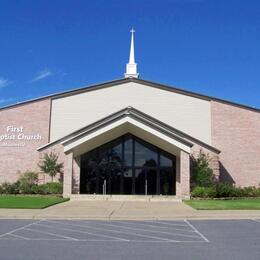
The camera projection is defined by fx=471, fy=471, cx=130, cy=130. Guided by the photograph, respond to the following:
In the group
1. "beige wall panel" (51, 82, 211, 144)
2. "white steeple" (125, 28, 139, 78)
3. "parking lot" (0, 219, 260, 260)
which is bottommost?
"parking lot" (0, 219, 260, 260)

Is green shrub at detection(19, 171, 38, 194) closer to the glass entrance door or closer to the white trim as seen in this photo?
the glass entrance door

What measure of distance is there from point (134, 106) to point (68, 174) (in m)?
8.50

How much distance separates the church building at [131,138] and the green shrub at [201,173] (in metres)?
0.91

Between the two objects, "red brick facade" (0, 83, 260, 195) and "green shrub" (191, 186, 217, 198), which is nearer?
"green shrub" (191, 186, 217, 198)

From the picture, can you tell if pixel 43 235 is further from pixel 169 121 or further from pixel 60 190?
pixel 169 121

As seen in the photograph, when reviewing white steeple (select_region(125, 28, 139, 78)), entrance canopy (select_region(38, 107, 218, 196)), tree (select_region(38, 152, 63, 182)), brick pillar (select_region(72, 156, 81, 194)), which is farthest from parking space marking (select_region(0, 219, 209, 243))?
white steeple (select_region(125, 28, 139, 78))

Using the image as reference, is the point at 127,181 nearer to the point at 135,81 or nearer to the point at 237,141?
the point at 135,81

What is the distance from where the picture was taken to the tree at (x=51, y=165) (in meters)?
32.7

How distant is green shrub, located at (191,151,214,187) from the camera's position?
31484 millimetres

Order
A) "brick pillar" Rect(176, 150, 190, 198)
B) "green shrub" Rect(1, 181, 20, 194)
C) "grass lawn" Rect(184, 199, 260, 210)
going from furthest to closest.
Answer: "green shrub" Rect(1, 181, 20, 194)
"brick pillar" Rect(176, 150, 190, 198)
"grass lawn" Rect(184, 199, 260, 210)

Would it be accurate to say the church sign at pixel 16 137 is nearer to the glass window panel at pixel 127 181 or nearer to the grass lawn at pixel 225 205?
the glass window panel at pixel 127 181

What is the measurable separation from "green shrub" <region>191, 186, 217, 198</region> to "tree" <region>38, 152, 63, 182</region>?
958 cm

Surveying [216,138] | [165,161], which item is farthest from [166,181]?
[216,138]

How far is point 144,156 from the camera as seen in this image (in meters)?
34.7
